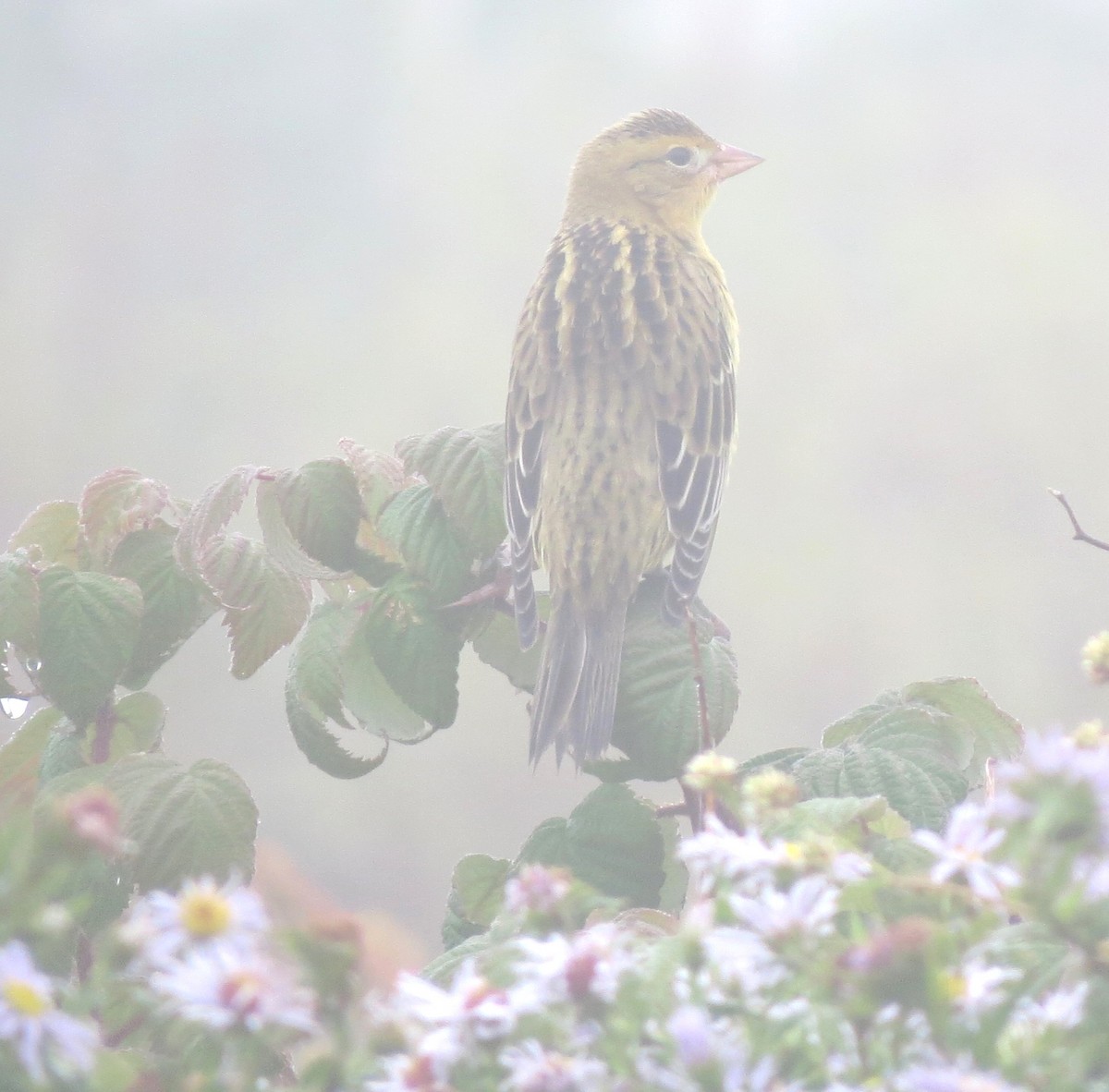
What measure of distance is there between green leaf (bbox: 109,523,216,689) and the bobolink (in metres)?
0.39

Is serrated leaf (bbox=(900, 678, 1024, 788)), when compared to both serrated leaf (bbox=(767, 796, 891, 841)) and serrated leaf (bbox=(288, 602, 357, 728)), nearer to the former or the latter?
serrated leaf (bbox=(767, 796, 891, 841))

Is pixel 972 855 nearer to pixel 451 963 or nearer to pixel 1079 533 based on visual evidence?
pixel 451 963

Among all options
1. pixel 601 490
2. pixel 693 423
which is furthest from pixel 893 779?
pixel 693 423

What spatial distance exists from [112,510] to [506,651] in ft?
1.50

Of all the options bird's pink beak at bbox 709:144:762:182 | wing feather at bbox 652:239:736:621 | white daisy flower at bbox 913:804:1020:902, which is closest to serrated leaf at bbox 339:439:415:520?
wing feather at bbox 652:239:736:621

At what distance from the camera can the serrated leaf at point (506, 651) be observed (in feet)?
5.43

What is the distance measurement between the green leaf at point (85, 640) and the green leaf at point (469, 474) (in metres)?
0.32

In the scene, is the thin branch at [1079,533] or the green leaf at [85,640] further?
the green leaf at [85,640]

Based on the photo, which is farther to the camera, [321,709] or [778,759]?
[321,709]

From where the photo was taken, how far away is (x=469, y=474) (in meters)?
1.48

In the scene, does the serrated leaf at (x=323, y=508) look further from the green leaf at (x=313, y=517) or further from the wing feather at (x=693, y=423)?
the wing feather at (x=693, y=423)

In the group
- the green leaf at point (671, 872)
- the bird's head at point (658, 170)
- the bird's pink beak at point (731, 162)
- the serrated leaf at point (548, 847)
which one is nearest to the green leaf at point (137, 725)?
the serrated leaf at point (548, 847)

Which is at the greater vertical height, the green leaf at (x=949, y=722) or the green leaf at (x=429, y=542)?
the green leaf at (x=429, y=542)

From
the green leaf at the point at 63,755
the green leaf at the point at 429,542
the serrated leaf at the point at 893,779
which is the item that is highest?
the green leaf at the point at 429,542
